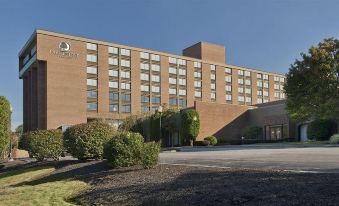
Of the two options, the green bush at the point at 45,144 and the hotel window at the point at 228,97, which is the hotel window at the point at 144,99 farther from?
the green bush at the point at 45,144

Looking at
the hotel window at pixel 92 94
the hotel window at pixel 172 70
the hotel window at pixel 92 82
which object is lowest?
the hotel window at pixel 92 94

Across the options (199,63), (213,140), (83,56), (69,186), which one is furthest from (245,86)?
(69,186)

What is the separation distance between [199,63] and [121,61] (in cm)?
2122

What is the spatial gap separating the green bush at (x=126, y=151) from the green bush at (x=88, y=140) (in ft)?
17.0

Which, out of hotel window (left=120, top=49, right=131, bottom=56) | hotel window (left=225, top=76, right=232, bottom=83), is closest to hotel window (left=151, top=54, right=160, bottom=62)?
hotel window (left=120, top=49, right=131, bottom=56)

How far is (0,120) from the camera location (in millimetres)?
26578

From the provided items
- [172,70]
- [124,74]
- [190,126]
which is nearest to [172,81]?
[172,70]

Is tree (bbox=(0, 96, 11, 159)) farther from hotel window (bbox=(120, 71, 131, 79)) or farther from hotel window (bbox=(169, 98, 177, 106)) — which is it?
hotel window (bbox=(169, 98, 177, 106))

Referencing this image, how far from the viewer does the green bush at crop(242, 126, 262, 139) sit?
59.1 meters

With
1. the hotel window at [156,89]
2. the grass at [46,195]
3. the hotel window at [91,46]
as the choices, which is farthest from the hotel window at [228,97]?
the grass at [46,195]

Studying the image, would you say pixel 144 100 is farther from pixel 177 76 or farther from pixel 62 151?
pixel 62 151

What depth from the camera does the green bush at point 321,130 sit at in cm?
4616

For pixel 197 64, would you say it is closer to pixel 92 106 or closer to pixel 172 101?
pixel 172 101

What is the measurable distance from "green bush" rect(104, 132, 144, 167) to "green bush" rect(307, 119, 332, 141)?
110ft
